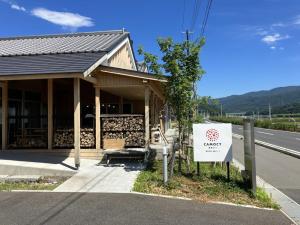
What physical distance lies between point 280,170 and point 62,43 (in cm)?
1201

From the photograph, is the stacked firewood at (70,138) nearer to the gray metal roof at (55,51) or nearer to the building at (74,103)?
the building at (74,103)

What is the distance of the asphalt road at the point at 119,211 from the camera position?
6812 millimetres

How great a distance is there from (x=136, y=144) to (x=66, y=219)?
24.9ft

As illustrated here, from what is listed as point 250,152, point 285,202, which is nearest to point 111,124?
point 250,152

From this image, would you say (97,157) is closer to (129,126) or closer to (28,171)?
(129,126)

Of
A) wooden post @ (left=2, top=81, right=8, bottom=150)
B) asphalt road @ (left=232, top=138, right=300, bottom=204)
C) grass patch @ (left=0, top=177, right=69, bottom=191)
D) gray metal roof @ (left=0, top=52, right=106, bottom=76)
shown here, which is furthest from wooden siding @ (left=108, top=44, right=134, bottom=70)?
grass patch @ (left=0, top=177, right=69, bottom=191)

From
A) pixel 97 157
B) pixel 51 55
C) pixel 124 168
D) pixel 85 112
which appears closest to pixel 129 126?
pixel 97 157

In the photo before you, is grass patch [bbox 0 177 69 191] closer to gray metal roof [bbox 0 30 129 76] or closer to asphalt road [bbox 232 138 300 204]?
gray metal roof [bbox 0 30 129 76]

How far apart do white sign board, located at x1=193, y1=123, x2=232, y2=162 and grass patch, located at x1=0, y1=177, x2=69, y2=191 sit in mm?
3708

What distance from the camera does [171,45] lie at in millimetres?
10547

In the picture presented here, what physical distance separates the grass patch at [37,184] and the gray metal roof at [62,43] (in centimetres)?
680

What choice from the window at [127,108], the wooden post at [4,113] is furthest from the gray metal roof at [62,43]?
the window at [127,108]

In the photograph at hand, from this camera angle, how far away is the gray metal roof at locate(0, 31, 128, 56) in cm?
1697

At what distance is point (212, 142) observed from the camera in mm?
10539
